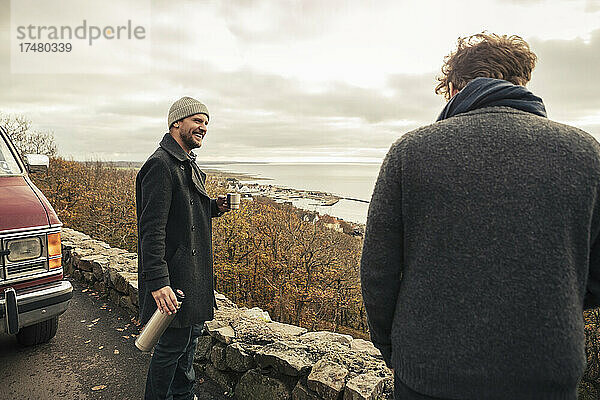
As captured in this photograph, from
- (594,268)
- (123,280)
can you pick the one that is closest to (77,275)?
(123,280)

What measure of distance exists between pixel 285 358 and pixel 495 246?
1.90 metres

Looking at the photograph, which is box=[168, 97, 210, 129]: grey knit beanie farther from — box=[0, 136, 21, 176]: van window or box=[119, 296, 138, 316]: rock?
box=[119, 296, 138, 316]: rock

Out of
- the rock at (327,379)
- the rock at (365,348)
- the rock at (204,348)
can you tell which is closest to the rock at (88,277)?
the rock at (204,348)

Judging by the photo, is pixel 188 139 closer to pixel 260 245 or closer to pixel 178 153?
pixel 178 153

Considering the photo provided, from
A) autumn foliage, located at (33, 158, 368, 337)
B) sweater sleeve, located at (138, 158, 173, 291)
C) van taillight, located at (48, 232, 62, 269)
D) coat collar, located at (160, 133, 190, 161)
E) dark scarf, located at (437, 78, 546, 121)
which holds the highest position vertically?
dark scarf, located at (437, 78, 546, 121)

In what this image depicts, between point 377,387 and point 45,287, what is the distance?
261 cm

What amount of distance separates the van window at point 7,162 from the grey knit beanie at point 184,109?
2.07 metres

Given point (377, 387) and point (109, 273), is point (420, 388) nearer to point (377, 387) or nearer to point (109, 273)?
point (377, 387)

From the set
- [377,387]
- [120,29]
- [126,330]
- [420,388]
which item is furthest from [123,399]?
[120,29]

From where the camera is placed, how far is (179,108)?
2564 millimetres

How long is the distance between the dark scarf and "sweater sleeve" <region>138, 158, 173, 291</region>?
5.31 feet

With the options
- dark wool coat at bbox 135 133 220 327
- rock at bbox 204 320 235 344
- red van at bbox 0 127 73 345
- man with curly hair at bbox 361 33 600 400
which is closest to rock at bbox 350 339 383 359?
rock at bbox 204 320 235 344

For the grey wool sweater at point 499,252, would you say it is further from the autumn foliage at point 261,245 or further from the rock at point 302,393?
the autumn foliage at point 261,245

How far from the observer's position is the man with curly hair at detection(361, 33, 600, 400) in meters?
1.12
